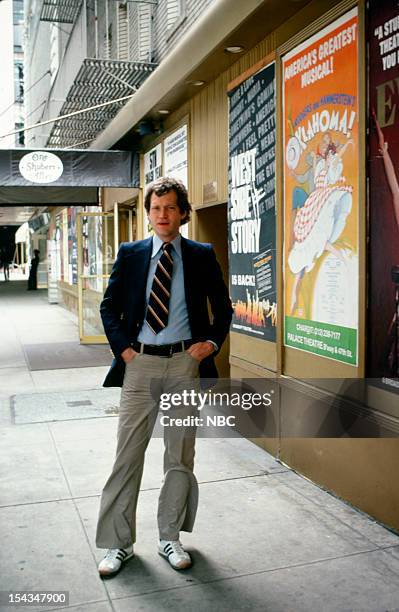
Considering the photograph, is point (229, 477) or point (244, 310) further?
point (244, 310)

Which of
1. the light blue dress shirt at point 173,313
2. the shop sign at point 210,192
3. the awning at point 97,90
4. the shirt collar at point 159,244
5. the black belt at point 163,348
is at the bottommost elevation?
the black belt at point 163,348

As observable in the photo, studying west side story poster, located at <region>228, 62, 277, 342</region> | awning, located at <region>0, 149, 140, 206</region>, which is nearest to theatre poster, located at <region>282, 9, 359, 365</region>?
west side story poster, located at <region>228, 62, 277, 342</region>

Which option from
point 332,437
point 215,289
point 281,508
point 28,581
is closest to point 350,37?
point 215,289

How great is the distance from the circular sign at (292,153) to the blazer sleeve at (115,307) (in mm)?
2051

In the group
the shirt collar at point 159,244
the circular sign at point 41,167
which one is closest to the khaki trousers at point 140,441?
the shirt collar at point 159,244

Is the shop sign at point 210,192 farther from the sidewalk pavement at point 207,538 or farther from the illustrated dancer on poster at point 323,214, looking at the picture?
the sidewalk pavement at point 207,538

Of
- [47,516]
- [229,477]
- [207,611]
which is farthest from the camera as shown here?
[229,477]

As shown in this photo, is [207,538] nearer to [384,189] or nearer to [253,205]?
[384,189]

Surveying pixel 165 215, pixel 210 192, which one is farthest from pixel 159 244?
pixel 210 192

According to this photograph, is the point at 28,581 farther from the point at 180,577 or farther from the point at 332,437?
the point at 332,437

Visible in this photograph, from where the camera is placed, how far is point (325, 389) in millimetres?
4828

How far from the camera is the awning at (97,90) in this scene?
10.6 m

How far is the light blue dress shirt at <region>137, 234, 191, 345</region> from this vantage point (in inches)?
140

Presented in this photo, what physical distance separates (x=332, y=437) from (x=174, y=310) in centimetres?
176
